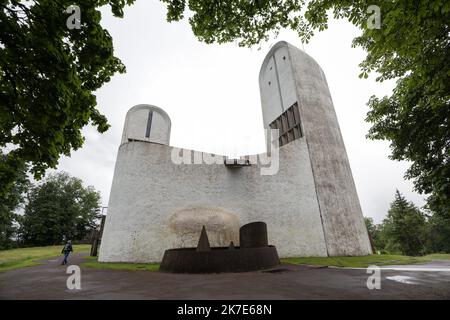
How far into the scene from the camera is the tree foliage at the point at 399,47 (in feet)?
13.9

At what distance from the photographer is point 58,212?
3853 cm

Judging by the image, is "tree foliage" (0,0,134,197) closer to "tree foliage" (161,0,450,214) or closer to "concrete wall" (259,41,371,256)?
"tree foliage" (161,0,450,214)

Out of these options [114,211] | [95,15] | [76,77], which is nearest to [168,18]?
[95,15]

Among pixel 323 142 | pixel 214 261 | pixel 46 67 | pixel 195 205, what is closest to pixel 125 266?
pixel 195 205

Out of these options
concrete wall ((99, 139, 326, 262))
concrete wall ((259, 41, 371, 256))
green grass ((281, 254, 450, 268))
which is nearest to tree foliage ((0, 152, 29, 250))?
concrete wall ((99, 139, 326, 262))

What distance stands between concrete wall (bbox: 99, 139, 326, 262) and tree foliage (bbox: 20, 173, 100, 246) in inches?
1264

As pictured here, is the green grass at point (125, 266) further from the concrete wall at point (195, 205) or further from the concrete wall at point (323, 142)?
the concrete wall at point (323, 142)

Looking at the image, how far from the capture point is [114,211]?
15.1 meters

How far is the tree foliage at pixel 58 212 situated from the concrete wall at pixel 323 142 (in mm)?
39466

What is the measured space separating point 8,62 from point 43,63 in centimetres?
71

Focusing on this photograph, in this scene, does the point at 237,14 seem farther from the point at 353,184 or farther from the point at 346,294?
the point at 353,184

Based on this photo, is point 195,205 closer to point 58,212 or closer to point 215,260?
point 215,260

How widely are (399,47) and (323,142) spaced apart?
16918 mm
